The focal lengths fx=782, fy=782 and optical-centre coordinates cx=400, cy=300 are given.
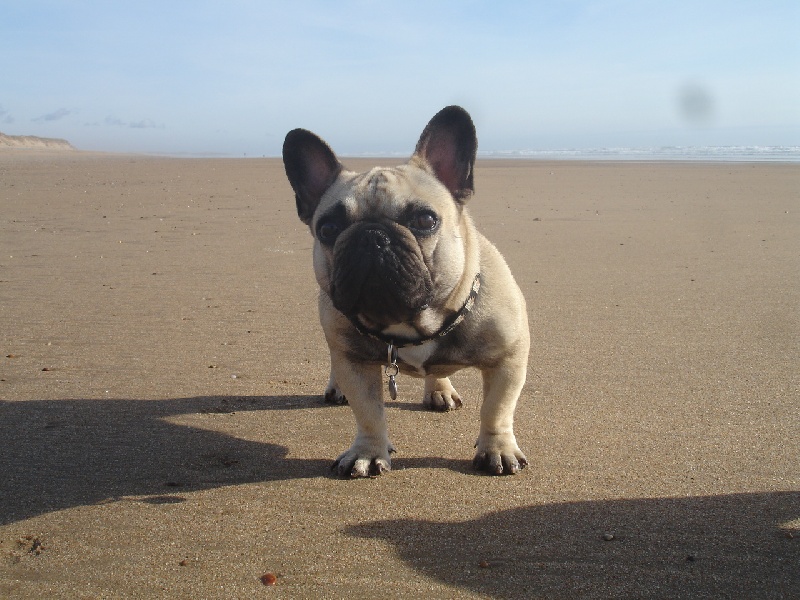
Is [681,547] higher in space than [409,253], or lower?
lower

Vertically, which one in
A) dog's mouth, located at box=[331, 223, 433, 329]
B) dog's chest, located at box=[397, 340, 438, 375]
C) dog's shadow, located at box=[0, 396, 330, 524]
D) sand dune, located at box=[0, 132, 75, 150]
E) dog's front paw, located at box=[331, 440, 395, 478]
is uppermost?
sand dune, located at box=[0, 132, 75, 150]

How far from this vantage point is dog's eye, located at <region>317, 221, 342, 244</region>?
3.15m

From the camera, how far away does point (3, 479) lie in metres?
3.19

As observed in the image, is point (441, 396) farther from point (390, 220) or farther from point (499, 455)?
point (390, 220)

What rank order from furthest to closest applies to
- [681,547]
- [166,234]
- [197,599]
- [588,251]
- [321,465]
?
1. [166,234]
2. [588,251]
3. [321,465]
4. [681,547]
5. [197,599]

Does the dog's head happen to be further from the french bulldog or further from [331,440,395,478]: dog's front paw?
[331,440,395,478]: dog's front paw

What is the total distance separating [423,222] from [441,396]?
4.53 ft

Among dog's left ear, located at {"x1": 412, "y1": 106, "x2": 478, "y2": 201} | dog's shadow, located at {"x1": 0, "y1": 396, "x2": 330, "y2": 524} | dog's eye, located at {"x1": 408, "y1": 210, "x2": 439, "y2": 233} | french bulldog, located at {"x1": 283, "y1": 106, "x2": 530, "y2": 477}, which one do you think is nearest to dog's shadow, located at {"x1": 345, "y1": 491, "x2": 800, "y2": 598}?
french bulldog, located at {"x1": 283, "y1": 106, "x2": 530, "y2": 477}

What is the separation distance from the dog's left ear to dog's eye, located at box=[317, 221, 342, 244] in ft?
2.03

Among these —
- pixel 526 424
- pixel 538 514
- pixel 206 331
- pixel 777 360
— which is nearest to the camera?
pixel 538 514

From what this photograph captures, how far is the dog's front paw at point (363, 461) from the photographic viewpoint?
10.8ft

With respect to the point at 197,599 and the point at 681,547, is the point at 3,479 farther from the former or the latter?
the point at 681,547

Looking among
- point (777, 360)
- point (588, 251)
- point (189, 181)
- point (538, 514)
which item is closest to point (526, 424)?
point (538, 514)

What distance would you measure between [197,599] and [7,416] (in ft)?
7.00
